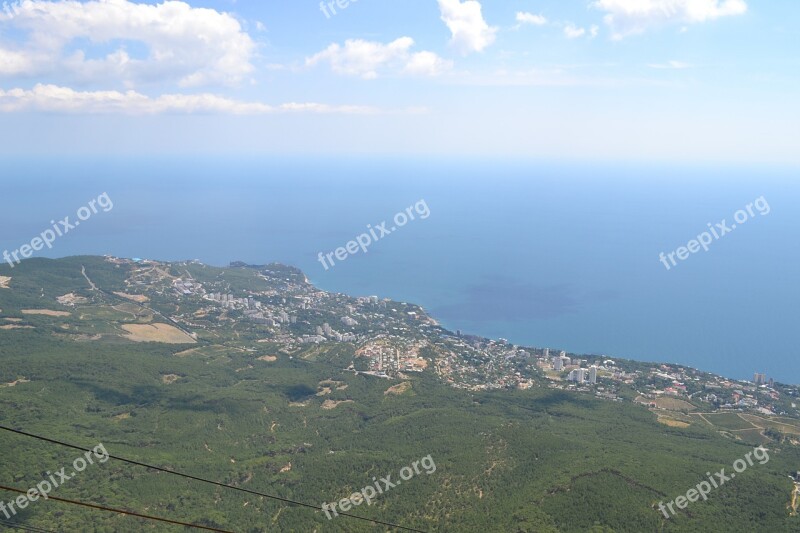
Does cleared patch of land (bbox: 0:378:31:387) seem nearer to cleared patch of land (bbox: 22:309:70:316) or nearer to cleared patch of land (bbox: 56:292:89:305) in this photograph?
cleared patch of land (bbox: 22:309:70:316)

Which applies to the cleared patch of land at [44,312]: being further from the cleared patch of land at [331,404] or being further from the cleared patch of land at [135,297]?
the cleared patch of land at [331,404]

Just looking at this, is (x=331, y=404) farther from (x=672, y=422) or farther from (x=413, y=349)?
(x=672, y=422)

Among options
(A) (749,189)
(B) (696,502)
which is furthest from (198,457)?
(A) (749,189)

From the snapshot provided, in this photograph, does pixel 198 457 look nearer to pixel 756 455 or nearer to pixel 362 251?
pixel 756 455

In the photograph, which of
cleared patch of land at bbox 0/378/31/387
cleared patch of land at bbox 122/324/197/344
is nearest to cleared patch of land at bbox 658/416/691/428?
cleared patch of land at bbox 122/324/197/344

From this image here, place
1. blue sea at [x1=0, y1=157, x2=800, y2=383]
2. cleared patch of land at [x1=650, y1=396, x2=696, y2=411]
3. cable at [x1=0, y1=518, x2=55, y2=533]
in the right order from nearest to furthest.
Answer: cable at [x1=0, y1=518, x2=55, y2=533], cleared patch of land at [x1=650, y1=396, x2=696, y2=411], blue sea at [x1=0, y1=157, x2=800, y2=383]

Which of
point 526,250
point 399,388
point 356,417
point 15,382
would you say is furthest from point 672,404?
point 526,250
